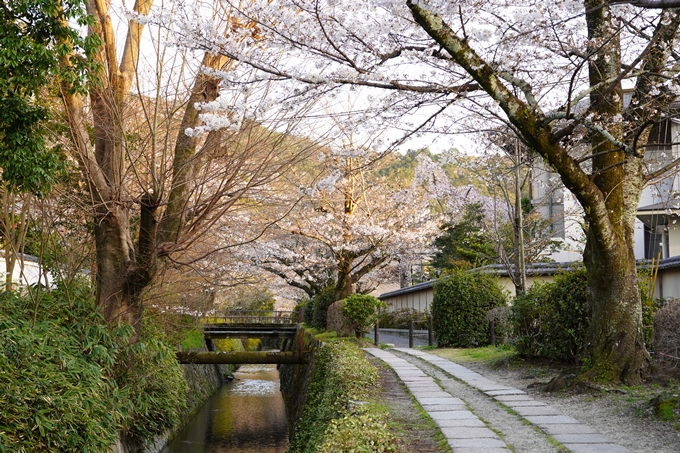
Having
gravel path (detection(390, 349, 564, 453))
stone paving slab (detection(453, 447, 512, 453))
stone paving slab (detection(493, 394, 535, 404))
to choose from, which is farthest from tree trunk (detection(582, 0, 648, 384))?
stone paving slab (detection(453, 447, 512, 453))

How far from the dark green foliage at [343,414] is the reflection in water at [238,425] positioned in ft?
10.3

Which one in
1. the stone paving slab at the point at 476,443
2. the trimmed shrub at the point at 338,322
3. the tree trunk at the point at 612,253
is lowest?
the stone paving slab at the point at 476,443

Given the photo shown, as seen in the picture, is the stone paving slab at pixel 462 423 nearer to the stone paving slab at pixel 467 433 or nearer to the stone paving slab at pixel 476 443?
the stone paving slab at pixel 467 433

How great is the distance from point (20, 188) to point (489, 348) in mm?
10137

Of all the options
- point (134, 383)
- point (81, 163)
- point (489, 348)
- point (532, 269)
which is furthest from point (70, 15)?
point (532, 269)

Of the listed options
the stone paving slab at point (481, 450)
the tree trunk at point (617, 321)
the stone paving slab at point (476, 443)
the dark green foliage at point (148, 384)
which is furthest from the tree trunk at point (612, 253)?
the dark green foliage at point (148, 384)

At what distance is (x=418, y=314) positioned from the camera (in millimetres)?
24000

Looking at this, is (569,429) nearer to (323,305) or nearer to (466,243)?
(323,305)

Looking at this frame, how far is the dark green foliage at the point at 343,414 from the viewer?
183 inches

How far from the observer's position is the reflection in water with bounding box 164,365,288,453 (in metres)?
13.1

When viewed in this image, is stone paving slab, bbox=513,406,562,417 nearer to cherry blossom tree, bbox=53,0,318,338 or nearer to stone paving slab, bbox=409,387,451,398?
stone paving slab, bbox=409,387,451,398

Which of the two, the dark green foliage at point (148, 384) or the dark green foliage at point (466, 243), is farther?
the dark green foliage at point (466, 243)

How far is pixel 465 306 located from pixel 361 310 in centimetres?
293

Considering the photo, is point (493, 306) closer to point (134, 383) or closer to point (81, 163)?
point (134, 383)
